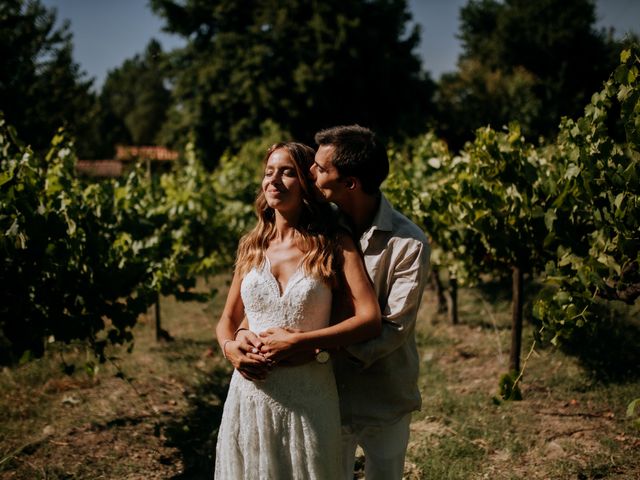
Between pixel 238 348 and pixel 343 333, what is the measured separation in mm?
446

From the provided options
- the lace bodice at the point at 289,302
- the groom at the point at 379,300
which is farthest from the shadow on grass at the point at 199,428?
the lace bodice at the point at 289,302

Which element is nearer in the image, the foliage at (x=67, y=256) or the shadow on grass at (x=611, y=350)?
the foliage at (x=67, y=256)

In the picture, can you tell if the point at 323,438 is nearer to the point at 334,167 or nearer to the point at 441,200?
the point at 334,167

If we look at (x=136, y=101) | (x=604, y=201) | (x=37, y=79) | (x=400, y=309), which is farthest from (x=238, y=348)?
(x=136, y=101)

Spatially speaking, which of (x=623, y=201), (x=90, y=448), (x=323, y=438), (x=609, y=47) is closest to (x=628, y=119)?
(x=623, y=201)

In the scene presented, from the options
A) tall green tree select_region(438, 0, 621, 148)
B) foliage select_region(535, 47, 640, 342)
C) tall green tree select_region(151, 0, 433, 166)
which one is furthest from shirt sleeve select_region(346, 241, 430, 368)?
tall green tree select_region(438, 0, 621, 148)

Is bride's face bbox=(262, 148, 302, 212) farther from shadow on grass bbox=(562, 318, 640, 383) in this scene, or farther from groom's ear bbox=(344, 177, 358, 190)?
shadow on grass bbox=(562, 318, 640, 383)

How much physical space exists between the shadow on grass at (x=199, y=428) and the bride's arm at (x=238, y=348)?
1769 millimetres

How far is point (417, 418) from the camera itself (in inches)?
175

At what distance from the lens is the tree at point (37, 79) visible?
12523 millimetres

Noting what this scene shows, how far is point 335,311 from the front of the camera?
2.34 meters

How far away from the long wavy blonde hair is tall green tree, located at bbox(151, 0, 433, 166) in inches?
822

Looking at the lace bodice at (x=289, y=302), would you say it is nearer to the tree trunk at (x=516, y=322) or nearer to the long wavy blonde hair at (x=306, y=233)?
the long wavy blonde hair at (x=306, y=233)

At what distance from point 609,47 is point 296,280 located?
29.9 m
